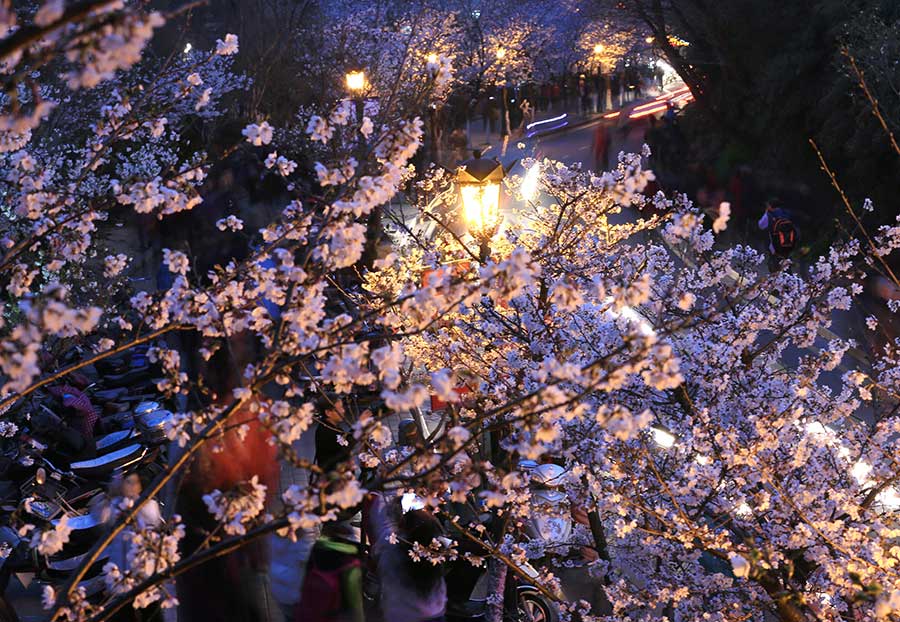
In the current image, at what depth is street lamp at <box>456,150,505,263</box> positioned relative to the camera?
314 inches

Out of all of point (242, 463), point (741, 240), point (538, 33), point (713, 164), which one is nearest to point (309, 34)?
point (713, 164)

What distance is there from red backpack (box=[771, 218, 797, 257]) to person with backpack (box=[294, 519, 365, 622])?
11397mm

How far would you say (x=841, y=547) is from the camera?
532 centimetres

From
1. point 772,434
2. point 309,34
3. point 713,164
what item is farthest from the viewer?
point 309,34

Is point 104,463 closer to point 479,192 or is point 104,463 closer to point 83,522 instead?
point 83,522

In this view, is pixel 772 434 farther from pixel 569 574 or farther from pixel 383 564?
pixel 569 574

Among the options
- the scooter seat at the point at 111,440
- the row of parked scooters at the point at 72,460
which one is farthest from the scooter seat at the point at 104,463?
the scooter seat at the point at 111,440

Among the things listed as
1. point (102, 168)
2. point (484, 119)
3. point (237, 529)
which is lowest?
point (484, 119)

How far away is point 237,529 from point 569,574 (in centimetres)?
645

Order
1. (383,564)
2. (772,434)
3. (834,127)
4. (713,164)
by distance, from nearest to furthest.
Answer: (772,434), (383,564), (834,127), (713,164)

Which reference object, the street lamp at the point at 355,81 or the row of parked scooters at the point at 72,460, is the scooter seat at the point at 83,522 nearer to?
the row of parked scooters at the point at 72,460

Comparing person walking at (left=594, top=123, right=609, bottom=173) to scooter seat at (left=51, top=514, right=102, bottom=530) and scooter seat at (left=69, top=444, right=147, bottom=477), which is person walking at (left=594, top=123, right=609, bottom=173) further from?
scooter seat at (left=51, top=514, right=102, bottom=530)

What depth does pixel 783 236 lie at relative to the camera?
595 inches

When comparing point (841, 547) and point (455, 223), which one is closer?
point (841, 547)
